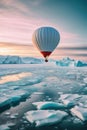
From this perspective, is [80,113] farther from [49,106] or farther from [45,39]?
[45,39]

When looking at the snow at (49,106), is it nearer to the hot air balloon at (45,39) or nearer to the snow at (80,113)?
the snow at (80,113)

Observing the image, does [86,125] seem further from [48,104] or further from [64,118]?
[48,104]

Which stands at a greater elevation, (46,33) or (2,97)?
(46,33)

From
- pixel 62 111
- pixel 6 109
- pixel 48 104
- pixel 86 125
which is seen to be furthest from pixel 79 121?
pixel 6 109

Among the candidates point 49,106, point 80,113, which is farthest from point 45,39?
point 80,113

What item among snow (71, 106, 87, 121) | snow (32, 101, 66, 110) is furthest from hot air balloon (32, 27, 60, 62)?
snow (71, 106, 87, 121)

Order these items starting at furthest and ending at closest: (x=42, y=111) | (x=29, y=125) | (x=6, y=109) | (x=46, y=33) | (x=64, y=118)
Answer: (x=46, y=33)
(x=6, y=109)
(x=42, y=111)
(x=64, y=118)
(x=29, y=125)
